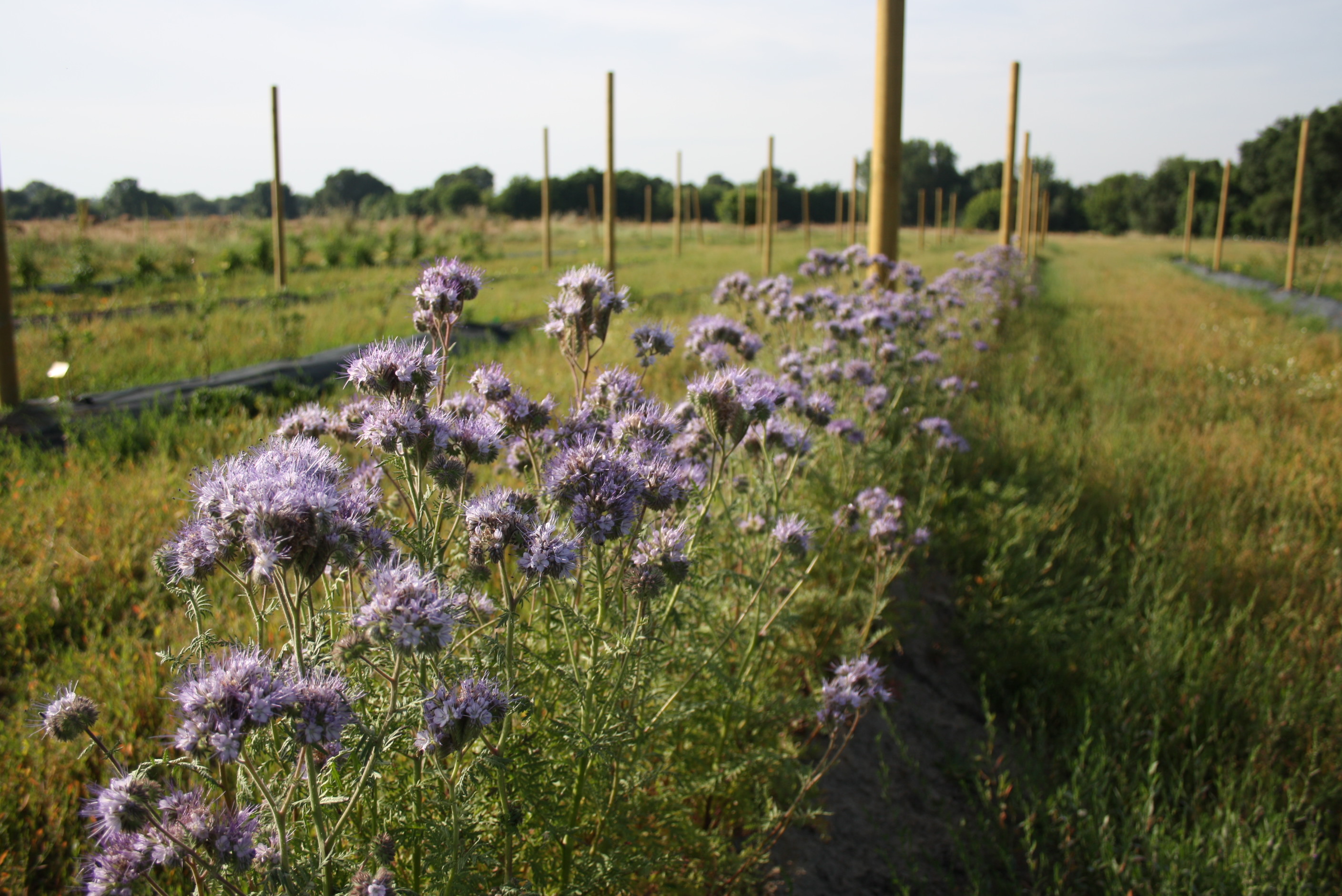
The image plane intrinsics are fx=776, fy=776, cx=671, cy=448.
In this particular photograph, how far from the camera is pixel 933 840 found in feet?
9.99

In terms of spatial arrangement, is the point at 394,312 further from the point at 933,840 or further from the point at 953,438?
the point at 933,840

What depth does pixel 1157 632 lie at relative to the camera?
386 cm

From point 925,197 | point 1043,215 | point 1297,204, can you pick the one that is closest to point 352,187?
point 925,197

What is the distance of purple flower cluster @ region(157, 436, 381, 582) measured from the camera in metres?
1.27

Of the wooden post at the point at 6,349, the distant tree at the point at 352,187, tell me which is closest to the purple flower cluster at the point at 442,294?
the wooden post at the point at 6,349

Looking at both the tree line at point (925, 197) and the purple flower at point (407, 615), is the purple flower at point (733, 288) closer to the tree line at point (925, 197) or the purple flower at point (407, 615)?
the purple flower at point (407, 615)

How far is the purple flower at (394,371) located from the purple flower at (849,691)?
1.50 m

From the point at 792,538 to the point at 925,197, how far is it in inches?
3090

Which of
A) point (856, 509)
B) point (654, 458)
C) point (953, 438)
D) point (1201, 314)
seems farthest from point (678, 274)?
point (654, 458)

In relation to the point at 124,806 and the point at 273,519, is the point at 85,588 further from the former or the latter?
the point at 273,519

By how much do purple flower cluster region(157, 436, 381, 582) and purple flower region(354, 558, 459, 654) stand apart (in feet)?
A: 0.42

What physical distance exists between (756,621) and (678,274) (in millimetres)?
17234

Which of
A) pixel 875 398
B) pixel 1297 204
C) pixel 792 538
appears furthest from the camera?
pixel 1297 204

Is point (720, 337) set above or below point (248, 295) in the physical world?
below
